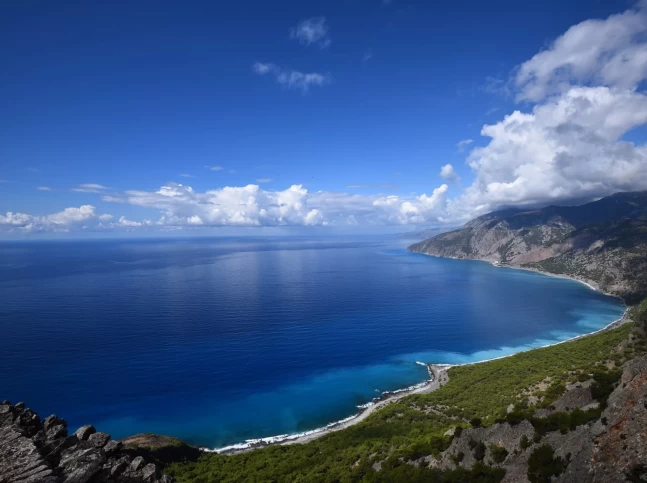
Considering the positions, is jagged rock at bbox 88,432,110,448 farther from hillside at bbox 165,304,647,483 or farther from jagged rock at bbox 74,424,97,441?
hillside at bbox 165,304,647,483

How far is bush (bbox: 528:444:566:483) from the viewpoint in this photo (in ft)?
72.9

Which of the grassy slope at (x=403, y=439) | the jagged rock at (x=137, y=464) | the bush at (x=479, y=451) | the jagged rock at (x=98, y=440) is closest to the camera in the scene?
the jagged rock at (x=137, y=464)

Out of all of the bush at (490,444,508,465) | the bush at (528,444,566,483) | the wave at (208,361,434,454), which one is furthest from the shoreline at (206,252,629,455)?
the bush at (528,444,566,483)

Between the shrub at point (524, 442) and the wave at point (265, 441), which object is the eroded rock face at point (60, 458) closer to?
the shrub at point (524, 442)

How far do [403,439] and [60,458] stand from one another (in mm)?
39174

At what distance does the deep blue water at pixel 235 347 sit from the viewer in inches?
2872

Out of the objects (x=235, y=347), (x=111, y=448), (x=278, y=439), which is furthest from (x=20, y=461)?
(x=235, y=347)

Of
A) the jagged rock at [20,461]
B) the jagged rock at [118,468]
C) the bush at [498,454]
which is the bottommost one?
the bush at [498,454]

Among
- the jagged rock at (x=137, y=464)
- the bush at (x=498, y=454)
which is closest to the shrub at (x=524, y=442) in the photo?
the bush at (x=498, y=454)

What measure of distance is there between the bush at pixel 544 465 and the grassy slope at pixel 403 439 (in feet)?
10.4

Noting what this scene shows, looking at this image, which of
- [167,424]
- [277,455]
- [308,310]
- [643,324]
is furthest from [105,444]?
[308,310]

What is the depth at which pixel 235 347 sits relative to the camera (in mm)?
107812

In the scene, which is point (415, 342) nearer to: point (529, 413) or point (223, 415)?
point (223, 415)

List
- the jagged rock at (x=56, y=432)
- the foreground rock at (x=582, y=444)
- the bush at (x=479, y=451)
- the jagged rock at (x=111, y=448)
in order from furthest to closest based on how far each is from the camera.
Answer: the bush at (x=479, y=451) → the jagged rock at (x=56, y=432) → the jagged rock at (x=111, y=448) → the foreground rock at (x=582, y=444)
